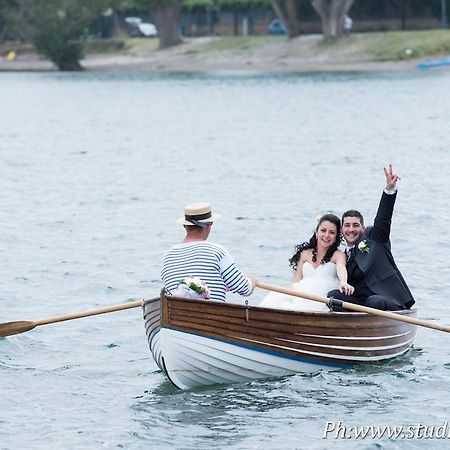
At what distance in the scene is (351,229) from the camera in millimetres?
14273

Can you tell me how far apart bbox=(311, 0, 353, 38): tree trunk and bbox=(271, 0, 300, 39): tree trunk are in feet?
11.2

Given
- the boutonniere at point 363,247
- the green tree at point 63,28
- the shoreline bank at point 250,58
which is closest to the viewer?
the boutonniere at point 363,247

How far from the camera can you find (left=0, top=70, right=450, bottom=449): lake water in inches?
509

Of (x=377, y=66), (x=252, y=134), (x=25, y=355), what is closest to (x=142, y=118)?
(x=252, y=134)

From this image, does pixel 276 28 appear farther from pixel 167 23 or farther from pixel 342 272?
pixel 342 272

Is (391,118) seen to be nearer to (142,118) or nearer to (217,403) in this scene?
(142,118)

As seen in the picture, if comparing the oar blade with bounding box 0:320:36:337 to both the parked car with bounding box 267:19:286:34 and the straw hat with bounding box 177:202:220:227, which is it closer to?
the straw hat with bounding box 177:202:220:227

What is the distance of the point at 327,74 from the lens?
257ft

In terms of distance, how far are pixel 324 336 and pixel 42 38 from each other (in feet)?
264

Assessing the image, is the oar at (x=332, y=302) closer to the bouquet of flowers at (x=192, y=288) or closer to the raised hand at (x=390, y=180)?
the bouquet of flowers at (x=192, y=288)

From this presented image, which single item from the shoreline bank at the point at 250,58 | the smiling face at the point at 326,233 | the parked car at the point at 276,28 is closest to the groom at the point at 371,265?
the smiling face at the point at 326,233

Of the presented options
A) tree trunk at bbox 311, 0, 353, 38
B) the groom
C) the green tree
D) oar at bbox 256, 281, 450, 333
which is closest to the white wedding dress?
the groom

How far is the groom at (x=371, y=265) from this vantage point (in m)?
14.1


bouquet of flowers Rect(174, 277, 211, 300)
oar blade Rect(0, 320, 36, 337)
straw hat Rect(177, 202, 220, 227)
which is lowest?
oar blade Rect(0, 320, 36, 337)
